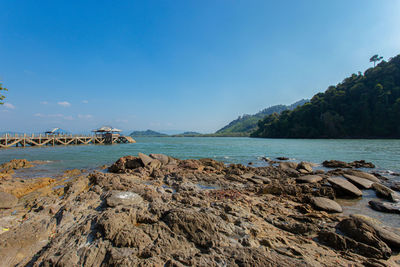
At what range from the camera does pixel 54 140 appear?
44375 mm

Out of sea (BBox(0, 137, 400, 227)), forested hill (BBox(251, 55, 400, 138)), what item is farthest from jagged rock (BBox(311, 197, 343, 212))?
forested hill (BBox(251, 55, 400, 138))

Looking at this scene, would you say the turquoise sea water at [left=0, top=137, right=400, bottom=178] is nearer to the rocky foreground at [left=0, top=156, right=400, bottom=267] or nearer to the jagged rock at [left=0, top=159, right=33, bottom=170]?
the jagged rock at [left=0, top=159, right=33, bottom=170]

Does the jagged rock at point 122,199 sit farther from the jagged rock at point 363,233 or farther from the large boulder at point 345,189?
the large boulder at point 345,189

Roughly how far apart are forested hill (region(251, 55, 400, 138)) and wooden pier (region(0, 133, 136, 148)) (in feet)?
252

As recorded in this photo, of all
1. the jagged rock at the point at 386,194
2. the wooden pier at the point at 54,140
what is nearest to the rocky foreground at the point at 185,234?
the jagged rock at the point at 386,194

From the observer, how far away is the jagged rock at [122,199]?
5.65 metres

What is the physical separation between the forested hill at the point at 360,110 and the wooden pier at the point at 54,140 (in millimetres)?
76705

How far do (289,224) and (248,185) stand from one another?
15.7 ft

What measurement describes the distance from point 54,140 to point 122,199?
52.4 meters

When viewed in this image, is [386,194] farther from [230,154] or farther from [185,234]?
[230,154]

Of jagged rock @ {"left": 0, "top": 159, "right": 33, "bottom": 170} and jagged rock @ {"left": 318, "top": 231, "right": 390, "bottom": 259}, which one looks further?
jagged rock @ {"left": 0, "top": 159, "right": 33, "bottom": 170}

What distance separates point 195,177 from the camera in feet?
35.4

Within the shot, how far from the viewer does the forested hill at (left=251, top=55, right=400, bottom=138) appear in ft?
182

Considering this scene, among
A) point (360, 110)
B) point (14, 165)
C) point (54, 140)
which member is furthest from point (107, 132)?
point (360, 110)
